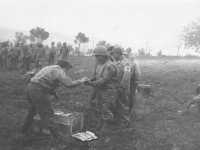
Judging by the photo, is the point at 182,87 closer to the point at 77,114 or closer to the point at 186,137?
the point at 186,137

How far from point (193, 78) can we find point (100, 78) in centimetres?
931

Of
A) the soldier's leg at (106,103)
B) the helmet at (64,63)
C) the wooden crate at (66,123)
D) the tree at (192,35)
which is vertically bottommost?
the wooden crate at (66,123)

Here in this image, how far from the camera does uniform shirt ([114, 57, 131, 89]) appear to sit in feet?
21.3

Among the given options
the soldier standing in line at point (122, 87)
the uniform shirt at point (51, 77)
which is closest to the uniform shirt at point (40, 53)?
the soldier standing in line at point (122, 87)

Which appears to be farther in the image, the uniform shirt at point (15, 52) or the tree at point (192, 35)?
the tree at point (192, 35)

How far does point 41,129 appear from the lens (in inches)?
220

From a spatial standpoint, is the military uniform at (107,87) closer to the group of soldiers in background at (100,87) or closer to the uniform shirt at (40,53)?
the group of soldiers in background at (100,87)

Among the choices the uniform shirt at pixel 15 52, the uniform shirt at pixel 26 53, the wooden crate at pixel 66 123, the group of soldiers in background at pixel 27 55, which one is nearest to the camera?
the wooden crate at pixel 66 123

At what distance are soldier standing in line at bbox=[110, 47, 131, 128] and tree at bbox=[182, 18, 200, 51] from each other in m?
28.2

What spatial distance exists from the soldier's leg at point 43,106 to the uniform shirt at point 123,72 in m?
2.22

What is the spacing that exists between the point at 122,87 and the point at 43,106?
2371mm

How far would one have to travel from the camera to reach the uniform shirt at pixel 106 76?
5621mm

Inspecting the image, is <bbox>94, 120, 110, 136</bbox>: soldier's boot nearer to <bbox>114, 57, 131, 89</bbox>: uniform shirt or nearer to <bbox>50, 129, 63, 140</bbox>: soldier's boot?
<bbox>50, 129, 63, 140</bbox>: soldier's boot

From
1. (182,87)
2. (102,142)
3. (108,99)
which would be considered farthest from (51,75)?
(182,87)
